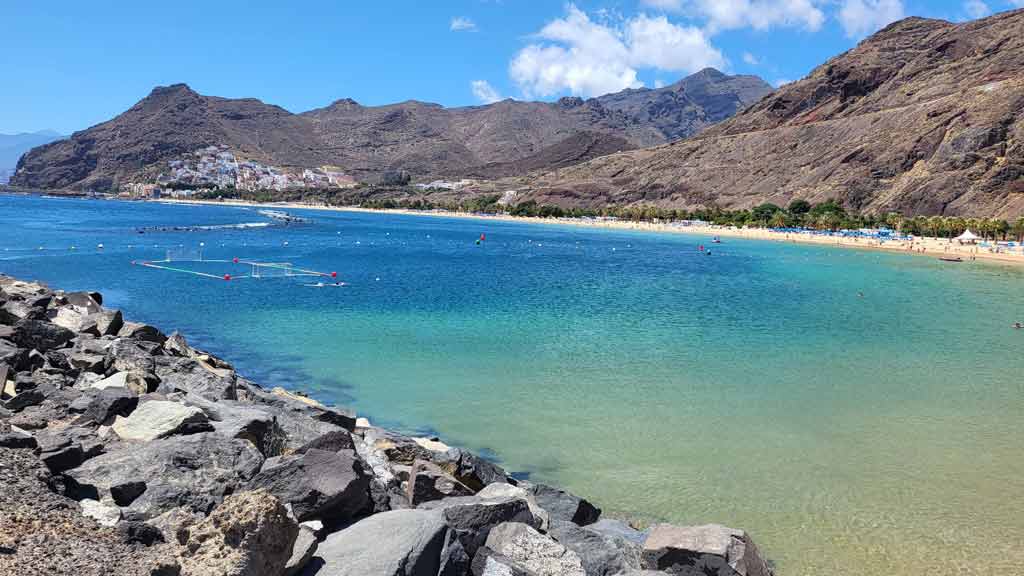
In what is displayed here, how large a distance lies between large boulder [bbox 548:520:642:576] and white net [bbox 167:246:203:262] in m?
61.7

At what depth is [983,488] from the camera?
1438cm

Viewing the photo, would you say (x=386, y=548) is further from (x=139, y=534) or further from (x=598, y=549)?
(x=598, y=549)

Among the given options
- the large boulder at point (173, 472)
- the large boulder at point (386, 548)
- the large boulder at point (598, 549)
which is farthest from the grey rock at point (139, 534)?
the large boulder at point (598, 549)

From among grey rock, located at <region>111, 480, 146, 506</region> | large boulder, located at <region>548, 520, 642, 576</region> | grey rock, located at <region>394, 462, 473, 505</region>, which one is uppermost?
grey rock, located at <region>111, 480, 146, 506</region>

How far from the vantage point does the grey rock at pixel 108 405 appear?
1002cm

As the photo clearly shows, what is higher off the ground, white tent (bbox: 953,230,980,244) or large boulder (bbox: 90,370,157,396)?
white tent (bbox: 953,230,980,244)

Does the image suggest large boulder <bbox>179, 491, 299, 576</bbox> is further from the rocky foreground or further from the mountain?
the mountain

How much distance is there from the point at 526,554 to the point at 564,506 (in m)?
3.95

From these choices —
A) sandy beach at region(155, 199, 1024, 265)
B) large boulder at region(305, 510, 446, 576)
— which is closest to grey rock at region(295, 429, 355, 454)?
large boulder at region(305, 510, 446, 576)

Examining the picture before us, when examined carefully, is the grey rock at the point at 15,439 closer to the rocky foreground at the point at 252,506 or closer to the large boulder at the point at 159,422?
the rocky foreground at the point at 252,506

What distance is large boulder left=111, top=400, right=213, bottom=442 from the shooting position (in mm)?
9242

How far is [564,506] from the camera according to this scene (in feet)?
36.7

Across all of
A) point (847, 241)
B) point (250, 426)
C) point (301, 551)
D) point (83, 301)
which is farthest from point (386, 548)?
point (847, 241)

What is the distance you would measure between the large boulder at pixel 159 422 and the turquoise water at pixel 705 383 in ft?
24.2
